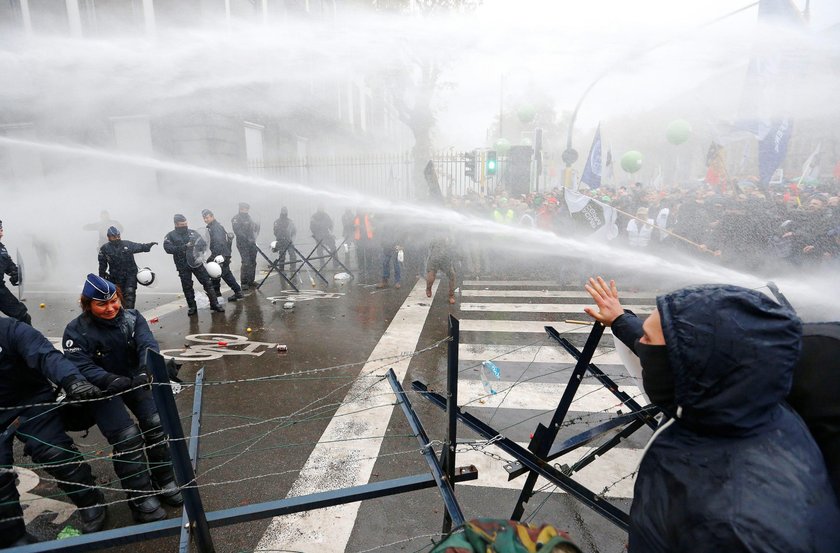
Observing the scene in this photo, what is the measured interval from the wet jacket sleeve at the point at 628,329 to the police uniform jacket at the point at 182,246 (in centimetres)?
795

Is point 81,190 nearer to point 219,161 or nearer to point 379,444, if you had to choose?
point 219,161

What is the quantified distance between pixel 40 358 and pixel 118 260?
5.46m

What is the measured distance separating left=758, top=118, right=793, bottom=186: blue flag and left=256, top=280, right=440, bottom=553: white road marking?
11.3 m

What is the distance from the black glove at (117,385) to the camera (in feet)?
10.3

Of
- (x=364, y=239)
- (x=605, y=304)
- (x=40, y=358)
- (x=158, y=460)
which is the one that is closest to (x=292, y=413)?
(x=158, y=460)

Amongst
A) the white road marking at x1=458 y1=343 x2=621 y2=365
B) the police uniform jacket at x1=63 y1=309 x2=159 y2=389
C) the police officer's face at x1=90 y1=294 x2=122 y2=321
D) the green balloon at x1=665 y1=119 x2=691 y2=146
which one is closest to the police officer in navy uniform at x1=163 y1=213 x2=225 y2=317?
the police uniform jacket at x1=63 y1=309 x2=159 y2=389

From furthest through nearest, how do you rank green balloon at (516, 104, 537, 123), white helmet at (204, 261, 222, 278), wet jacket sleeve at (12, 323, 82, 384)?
1. green balloon at (516, 104, 537, 123)
2. white helmet at (204, 261, 222, 278)
3. wet jacket sleeve at (12, 323, 82, 384)

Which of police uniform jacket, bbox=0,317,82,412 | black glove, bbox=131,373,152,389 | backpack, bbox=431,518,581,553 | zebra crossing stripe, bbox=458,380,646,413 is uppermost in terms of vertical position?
backpack, bbox=431,518,581,553

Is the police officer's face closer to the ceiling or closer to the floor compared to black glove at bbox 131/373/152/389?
closer to the ceiling

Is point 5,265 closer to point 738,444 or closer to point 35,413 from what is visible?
point 35,413

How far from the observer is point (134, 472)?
3252 mm

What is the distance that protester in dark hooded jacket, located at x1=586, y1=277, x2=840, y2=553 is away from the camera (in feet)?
3.67

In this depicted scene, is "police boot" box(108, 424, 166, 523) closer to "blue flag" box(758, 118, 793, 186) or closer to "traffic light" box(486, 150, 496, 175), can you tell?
"traffic light" box(486, 150, 496, 175)

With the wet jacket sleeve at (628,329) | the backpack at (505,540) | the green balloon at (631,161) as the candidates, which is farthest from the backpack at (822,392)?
the green balloon at (631,161)
